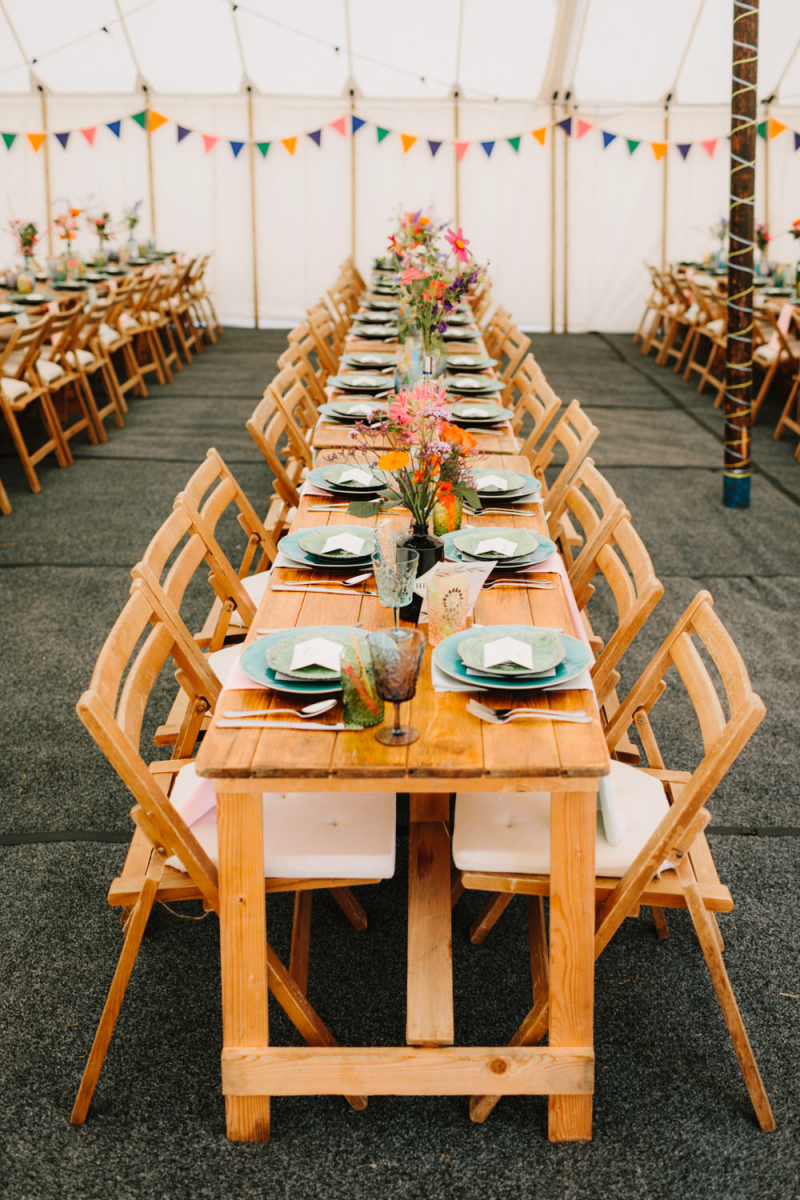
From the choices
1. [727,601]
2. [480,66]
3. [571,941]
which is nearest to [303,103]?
[480,66]

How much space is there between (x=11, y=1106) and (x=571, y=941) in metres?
1.10

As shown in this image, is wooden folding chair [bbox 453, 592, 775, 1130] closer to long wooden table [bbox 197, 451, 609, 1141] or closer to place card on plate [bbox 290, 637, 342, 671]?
long wooden table [bbox 197, 451, 609, 1141]

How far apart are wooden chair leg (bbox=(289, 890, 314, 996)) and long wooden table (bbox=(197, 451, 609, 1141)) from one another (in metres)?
0.23

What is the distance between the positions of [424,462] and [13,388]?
154 inches

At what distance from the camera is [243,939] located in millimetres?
1762

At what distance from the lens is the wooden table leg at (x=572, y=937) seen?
68.1 inches

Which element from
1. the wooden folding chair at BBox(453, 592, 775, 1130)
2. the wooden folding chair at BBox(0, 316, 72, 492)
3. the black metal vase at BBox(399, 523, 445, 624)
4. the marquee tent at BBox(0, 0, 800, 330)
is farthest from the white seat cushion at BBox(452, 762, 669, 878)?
the marquee tent at BBox(0, 0, 800, 330)

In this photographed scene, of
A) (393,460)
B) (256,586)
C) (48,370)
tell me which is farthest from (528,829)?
(48,370)

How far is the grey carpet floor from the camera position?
1773mm

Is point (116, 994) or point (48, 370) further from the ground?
→ point (48, 370)

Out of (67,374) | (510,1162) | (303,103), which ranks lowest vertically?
(510,1162)

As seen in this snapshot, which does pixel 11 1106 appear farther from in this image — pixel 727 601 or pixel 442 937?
pixel 727 601

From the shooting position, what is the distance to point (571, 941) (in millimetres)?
1772

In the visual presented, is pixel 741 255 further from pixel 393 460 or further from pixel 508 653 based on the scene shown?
pixel 508 653
